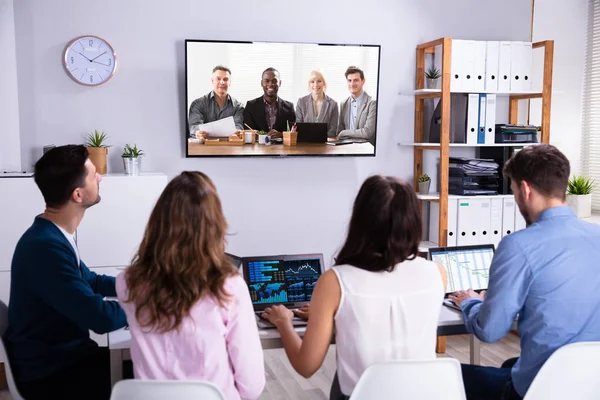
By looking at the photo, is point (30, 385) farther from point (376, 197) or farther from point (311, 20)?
point (311, 20)

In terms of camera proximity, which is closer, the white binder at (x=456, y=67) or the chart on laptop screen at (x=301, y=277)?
the chart on laptop screen at (x=301, y=277)

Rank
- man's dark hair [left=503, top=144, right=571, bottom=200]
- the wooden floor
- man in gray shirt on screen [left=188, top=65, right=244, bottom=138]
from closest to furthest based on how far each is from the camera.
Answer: man's dark hair [left=503, top=144, right=571, bottom=200] < the wooden floor < man in gray shirt on screen [left=188, top=65, right=244, bottom=138]

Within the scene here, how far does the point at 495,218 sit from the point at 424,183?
1.98ft

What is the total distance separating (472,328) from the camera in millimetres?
2420

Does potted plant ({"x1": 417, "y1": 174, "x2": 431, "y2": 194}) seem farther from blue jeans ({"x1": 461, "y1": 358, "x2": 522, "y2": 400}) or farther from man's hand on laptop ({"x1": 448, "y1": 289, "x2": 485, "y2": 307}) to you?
blue jeans ({"x1": 461, "y1": 358, "x2": 522, "y2": 400})

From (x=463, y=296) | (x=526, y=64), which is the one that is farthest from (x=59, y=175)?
(x=526, y=64)

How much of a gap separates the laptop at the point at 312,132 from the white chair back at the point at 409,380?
10.1 ft

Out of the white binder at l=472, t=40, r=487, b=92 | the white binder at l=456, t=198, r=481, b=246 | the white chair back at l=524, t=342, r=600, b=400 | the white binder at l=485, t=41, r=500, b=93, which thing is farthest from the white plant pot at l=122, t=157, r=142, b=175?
the white chair back at l=524, t=342, r=600, b=400

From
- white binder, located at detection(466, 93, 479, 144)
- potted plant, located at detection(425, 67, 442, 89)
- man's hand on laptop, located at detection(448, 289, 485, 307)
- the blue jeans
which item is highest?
potted plant, located at detection(425, 67, 442, 89)

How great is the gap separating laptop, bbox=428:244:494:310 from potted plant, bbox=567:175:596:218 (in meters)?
2.61

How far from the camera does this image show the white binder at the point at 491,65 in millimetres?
4855

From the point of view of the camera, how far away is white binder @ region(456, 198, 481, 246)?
194 inches

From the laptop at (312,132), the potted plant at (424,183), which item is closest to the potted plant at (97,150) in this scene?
the laptop at (312,132)

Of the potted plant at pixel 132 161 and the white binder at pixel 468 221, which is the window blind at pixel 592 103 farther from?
the potted plant at pixel 132 161
